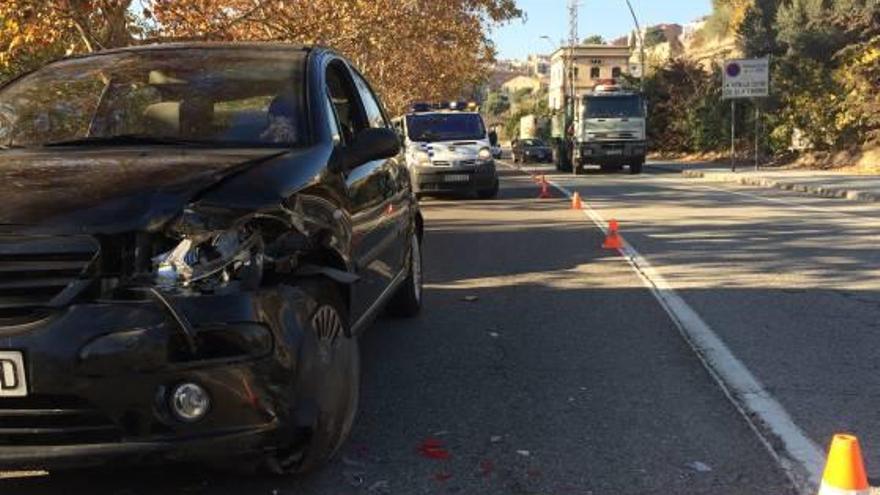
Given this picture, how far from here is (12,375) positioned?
3.15 m

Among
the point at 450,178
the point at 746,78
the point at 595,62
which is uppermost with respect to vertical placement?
the point at 595,62

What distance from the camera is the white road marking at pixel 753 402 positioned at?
405cm

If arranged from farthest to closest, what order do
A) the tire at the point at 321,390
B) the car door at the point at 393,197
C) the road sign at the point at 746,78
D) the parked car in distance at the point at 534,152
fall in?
the parked car in distance at the point at 534,152 < the road sign at the point at 746,78 < the car door at the point at 393,197 < the tire at the point at 321,390

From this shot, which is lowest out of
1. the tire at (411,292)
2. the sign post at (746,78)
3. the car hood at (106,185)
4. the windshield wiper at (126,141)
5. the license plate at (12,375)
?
the tire at (411,292)

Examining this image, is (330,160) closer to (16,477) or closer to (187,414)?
(187,414)

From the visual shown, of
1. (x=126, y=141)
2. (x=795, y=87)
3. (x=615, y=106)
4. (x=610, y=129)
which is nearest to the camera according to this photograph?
(x=126, y=141)

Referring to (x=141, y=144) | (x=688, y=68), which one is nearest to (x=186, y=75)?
(x=141, y=144)

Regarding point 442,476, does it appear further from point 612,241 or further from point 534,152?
point 534,152

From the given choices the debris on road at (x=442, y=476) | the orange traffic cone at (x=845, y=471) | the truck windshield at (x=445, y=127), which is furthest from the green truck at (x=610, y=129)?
the orange traffic cone at (x=845, y=471)

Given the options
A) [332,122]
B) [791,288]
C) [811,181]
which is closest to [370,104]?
[332,122]

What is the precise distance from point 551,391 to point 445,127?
51.5ft

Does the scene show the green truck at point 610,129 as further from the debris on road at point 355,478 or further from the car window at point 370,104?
the debris on road at point 355,478

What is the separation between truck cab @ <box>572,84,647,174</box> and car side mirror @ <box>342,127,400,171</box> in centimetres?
2685

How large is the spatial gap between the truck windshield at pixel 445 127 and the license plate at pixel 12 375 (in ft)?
56.7
